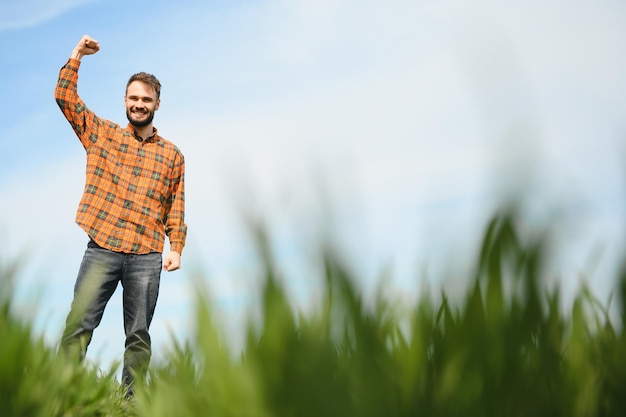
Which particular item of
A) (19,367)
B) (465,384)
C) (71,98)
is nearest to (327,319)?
(465,384)

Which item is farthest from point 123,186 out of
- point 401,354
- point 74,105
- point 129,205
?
point 401,354

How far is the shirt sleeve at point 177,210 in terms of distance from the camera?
17.9 feet

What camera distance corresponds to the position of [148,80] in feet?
18.9

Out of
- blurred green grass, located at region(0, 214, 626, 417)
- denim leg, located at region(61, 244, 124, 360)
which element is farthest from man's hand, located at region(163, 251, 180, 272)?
blurred green grass, located at region(0, 214, 626, 417)

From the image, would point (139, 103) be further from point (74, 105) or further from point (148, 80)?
point (74, 105)

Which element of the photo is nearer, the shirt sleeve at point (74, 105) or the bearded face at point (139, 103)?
the shirt sleeve at point (74, 105)

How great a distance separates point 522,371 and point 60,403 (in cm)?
212

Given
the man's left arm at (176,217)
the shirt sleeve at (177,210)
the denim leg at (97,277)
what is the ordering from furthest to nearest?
1. the shirt sleeve at (177,210)
2. the man's left arm at (176,217)
3. the denim leg at (97,277)

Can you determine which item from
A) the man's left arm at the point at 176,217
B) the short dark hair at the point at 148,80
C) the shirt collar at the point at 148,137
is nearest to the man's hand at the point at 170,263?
the man's left arm at the point at 176,217

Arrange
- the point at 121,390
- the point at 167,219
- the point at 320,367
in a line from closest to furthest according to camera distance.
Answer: the point at 320,367
the point at 121,390
the point at 167,219

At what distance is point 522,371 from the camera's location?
4.27 feet

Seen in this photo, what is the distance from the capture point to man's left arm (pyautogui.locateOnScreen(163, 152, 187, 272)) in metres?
5.27

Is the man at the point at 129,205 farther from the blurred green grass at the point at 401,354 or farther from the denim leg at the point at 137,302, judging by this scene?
the blurred green grass at the point at 401,354

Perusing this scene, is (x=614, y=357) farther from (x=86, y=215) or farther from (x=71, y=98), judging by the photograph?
(x=71, y=98)
